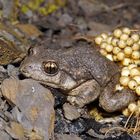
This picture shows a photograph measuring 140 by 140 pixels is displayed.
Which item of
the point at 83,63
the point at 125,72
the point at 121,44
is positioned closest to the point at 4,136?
the point at 83,63

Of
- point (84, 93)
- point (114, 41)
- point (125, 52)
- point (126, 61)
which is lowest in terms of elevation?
point (84, 93)

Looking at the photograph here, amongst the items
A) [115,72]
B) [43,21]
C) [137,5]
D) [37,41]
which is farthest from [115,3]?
[115,72]

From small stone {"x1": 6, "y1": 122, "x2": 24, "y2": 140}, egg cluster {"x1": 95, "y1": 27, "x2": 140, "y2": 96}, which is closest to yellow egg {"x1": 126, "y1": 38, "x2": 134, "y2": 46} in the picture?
A: egg cluster {"x1": 95, "y1": 27, "x2": 140, "y2": 96}

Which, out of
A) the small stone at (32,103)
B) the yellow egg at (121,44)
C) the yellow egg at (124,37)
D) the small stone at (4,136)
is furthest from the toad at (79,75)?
the small stone at (4,136)

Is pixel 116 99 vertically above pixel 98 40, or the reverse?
pixel 98 40

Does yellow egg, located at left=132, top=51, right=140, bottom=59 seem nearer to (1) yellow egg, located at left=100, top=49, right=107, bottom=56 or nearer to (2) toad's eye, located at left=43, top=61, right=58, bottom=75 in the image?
(1) yellow egg, located at left=100, top=49, right=107, bottom=56

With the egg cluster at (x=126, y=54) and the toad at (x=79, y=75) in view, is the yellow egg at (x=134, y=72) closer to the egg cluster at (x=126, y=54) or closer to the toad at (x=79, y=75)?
the egg cluster at (x=126, y=54)

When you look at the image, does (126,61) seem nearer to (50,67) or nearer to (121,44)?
(121,44)
